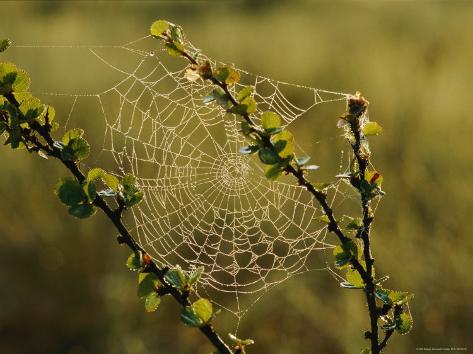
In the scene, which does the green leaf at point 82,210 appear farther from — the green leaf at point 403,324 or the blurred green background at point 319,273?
the blurred green background at point 319,273

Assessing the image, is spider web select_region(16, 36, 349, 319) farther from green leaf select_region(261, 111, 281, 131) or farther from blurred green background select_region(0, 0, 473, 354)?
green leaf select_region(261, 111, 281, 131)

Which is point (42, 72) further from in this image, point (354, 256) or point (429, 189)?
point (354, 256)

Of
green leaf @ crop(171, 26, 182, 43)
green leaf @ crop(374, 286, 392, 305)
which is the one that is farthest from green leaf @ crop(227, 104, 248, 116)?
green leaf @ crop(374, 286, 392, 305)


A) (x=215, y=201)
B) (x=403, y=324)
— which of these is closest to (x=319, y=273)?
(x=215, y=201)

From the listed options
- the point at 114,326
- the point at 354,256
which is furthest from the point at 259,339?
the point at 354,256

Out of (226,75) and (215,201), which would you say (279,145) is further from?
(215,201)

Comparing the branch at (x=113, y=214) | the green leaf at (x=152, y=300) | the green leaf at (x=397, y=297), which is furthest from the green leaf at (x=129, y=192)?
the green leaf at (x=397, y=297)
